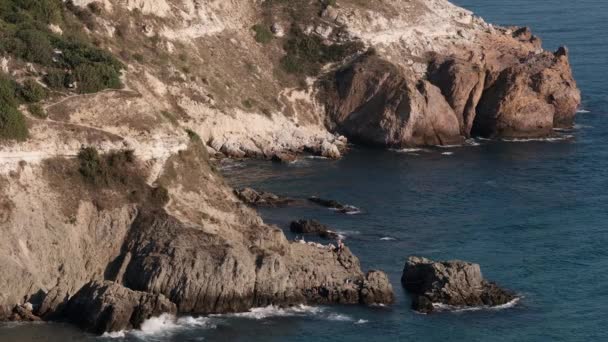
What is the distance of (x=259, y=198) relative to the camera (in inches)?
4446

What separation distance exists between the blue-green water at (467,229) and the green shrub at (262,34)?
1873 centimetres

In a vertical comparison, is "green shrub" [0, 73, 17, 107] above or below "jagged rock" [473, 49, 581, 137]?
below

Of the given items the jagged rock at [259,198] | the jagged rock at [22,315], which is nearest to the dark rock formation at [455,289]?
the jagged rock at [259,198]

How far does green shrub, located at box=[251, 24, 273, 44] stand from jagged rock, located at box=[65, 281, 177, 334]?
64.0 m

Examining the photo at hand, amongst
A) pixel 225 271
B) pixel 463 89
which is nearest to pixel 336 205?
pixel 225 271

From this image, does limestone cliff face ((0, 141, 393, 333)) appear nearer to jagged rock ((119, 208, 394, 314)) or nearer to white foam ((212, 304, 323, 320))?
jagged rock ((119, 208, 394, 314))

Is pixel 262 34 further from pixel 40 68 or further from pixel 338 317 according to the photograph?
pixel 338 317

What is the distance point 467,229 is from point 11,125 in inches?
1452

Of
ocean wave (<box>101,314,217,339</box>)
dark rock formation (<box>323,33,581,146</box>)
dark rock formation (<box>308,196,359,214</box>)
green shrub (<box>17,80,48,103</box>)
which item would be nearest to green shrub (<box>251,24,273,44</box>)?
dark rock formation (<box>323,33,581,146</box>)

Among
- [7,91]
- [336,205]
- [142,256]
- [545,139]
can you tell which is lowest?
[142,256]

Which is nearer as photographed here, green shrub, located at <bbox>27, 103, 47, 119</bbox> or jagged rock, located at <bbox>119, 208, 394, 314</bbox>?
jagged rock, located at <bbox>119, 208, 394, 314</bbox>

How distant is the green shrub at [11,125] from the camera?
289 feet

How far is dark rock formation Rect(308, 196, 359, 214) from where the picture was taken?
11231 cm

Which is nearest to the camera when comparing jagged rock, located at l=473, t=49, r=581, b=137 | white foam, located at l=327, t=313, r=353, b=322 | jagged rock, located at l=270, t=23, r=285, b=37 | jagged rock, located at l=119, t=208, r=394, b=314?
jagged rock, located at l=119, t=208, r=394, b=314
